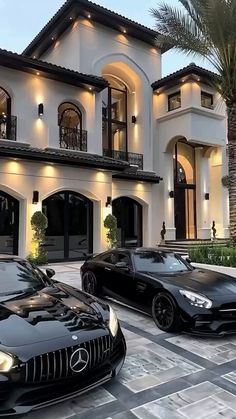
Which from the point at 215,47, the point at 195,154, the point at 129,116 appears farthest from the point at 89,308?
the point at 195,154

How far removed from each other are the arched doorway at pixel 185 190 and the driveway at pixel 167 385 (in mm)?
15995

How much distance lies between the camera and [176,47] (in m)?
12.2

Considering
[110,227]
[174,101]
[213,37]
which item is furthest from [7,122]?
[174,101]

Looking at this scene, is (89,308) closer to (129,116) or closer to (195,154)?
(129,116)

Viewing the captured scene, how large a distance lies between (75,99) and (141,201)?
6324 millimetres

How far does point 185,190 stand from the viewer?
2150cm

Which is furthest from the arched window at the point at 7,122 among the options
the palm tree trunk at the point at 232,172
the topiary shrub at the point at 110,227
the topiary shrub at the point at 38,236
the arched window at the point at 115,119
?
the palm tree trunk at the point at 232,172

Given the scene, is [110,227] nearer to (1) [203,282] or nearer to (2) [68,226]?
(2) [68,226]

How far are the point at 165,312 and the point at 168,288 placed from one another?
0.42m

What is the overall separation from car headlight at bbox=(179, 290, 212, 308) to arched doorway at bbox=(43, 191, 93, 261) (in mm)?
9860

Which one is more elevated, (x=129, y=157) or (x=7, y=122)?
(x=7, y=122)

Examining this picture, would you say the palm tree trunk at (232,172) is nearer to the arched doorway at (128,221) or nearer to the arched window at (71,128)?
the arched window at (71,128)

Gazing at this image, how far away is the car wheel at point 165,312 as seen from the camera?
537 cm

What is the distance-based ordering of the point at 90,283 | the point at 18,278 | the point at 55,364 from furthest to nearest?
the point at 90,283, the point at 18,278, the point at 55,364
